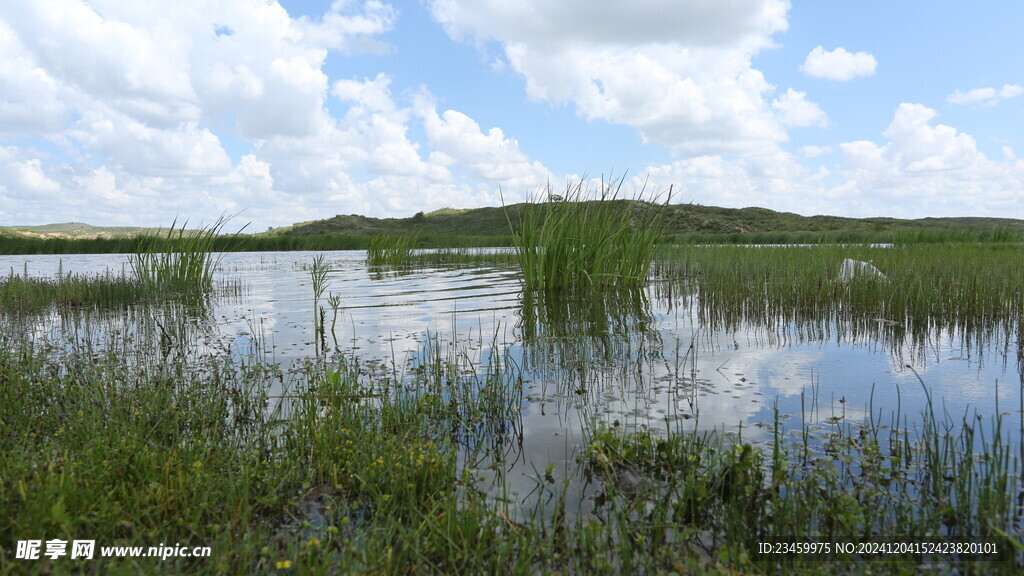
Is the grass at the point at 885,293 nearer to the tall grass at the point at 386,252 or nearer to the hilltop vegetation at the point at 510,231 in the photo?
the hilltop vegetation at the point at 510,231

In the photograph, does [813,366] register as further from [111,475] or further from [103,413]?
[103,413]

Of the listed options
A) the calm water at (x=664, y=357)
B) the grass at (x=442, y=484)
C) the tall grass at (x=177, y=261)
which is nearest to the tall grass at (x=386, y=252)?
the tall grass at (x=177, y=261)

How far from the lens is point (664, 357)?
5.42 m

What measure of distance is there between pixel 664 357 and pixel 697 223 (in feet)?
164

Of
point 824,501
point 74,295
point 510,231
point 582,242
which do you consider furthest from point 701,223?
point 824,501

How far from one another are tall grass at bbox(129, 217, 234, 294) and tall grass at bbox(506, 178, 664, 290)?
5986 millimetres

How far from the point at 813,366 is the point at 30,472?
5666mm

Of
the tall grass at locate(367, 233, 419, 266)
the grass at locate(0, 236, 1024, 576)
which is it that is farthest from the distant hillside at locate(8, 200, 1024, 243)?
the grass at locate(0, 236, 1024, 576)

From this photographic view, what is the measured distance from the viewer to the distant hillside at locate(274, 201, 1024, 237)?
48.1m

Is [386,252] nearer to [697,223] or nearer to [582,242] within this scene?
[582,242]

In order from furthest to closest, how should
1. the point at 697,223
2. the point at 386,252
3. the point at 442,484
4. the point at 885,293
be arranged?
1. the point at 697,223
2. the point at 386,252
3. the point at 885,293
4. the point at 442,484

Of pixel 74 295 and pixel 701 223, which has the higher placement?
pixel 701 223

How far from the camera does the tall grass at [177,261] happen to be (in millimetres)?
10398

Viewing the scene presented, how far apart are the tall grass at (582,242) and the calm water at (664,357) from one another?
32.1 inches
